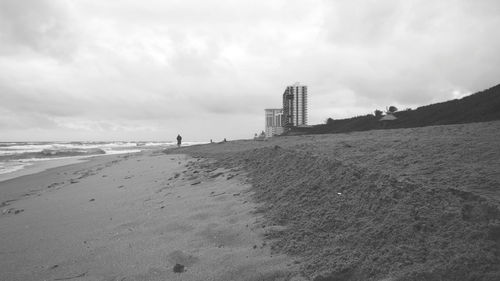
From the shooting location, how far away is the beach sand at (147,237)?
9.50ft

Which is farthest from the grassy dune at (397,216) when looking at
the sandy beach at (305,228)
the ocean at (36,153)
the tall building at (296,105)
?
the tall building at (296,105)

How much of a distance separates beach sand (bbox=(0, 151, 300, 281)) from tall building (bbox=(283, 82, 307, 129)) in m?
46.4

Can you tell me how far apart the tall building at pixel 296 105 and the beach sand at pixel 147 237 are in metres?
46.4

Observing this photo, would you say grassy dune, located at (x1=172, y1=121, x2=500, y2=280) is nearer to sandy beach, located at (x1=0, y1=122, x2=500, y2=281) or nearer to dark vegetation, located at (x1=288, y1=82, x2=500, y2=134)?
sandy beach, located at (x1=0, y1=122, x2=500, y2=281)

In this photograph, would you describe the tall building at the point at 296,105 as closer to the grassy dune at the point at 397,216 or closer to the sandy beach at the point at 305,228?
the sandy beach at the point at 305,228

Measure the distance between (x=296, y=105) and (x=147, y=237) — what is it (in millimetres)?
50186

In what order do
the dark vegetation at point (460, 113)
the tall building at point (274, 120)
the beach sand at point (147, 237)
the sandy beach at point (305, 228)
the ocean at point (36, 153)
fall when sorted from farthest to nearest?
the tall building at point (274, 120)
the ocean at point (36, 153)
the dark vegetation at point (460, 113)
the beach sand at point (147, 237)
the sandy beach at point (305, 228)

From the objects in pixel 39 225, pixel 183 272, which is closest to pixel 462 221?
pixel 183 272

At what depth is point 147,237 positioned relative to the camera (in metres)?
3.89

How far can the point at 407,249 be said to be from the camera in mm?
2215

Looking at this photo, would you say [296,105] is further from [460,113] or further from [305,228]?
[305,228]

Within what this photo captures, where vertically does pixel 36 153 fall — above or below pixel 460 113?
below

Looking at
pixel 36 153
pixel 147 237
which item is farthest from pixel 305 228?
pixel 36 153

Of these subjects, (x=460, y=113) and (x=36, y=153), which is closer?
(x=460, y=113)
